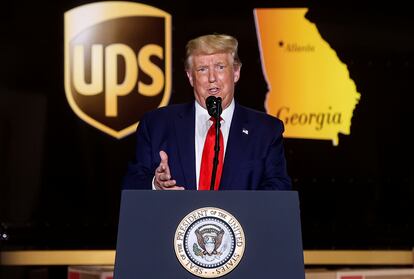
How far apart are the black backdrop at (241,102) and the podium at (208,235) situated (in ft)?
7.98

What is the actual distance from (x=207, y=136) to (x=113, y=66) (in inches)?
75.3

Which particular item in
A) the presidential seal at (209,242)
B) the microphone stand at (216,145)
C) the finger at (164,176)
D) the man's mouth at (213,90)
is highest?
the man's mouth at (213,90)

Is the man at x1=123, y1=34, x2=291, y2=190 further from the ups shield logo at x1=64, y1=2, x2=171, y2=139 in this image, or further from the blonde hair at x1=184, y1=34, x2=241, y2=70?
the ups shield logo at x1=64, y1=2, x2=171, y2=139

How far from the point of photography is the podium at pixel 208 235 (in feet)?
7.84

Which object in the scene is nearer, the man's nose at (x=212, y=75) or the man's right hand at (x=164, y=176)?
the man's right hand at (x=164, y=176)

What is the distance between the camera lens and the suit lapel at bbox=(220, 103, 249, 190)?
10.2ft

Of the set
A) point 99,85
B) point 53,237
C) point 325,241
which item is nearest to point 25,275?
point 53,237

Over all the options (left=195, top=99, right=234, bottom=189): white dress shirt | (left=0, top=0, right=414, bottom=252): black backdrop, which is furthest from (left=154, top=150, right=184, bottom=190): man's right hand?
(left=0, top=0, right=414, bottom=252): black backdrop

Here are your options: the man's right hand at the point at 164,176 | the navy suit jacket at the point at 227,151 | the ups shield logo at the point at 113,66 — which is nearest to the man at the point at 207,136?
the navy suit jacket at the point at 227,151

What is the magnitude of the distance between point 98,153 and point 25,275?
0.82m

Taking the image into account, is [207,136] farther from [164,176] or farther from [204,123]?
[164,176]

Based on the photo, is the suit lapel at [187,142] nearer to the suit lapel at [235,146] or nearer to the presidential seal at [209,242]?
the suit lapel at [235,146]

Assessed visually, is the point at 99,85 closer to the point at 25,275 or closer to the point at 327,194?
the point at 25,275

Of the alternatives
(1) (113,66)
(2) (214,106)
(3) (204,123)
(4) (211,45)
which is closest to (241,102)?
(1) (113,66)
